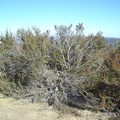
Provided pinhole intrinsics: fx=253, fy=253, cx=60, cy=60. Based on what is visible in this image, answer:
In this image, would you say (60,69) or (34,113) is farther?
(60,69)

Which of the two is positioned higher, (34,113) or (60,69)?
(60,69)

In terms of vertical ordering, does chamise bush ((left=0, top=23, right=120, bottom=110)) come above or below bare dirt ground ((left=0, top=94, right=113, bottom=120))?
above

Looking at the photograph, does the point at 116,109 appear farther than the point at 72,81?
No

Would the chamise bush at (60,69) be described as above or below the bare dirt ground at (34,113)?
above

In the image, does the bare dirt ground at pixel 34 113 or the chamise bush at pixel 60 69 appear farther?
the chamise bush at pixel 60 69

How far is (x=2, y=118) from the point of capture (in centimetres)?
986

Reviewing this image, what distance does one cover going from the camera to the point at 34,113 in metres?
10.6

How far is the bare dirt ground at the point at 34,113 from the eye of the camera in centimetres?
1009

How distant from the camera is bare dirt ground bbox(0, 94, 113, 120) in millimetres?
10086

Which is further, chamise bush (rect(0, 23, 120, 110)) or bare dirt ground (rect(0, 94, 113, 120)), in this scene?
chamise bush (rect(0, 23, 120, 110))

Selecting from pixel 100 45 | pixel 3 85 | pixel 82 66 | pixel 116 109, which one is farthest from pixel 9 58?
pixel 116 109

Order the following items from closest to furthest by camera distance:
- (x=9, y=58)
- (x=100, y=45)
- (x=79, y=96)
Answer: (x=79, y=96) → (x=9, y=58) → (x=100, y=45)

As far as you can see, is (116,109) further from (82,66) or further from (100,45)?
(100,45)

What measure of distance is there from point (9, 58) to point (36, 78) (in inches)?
84.2
